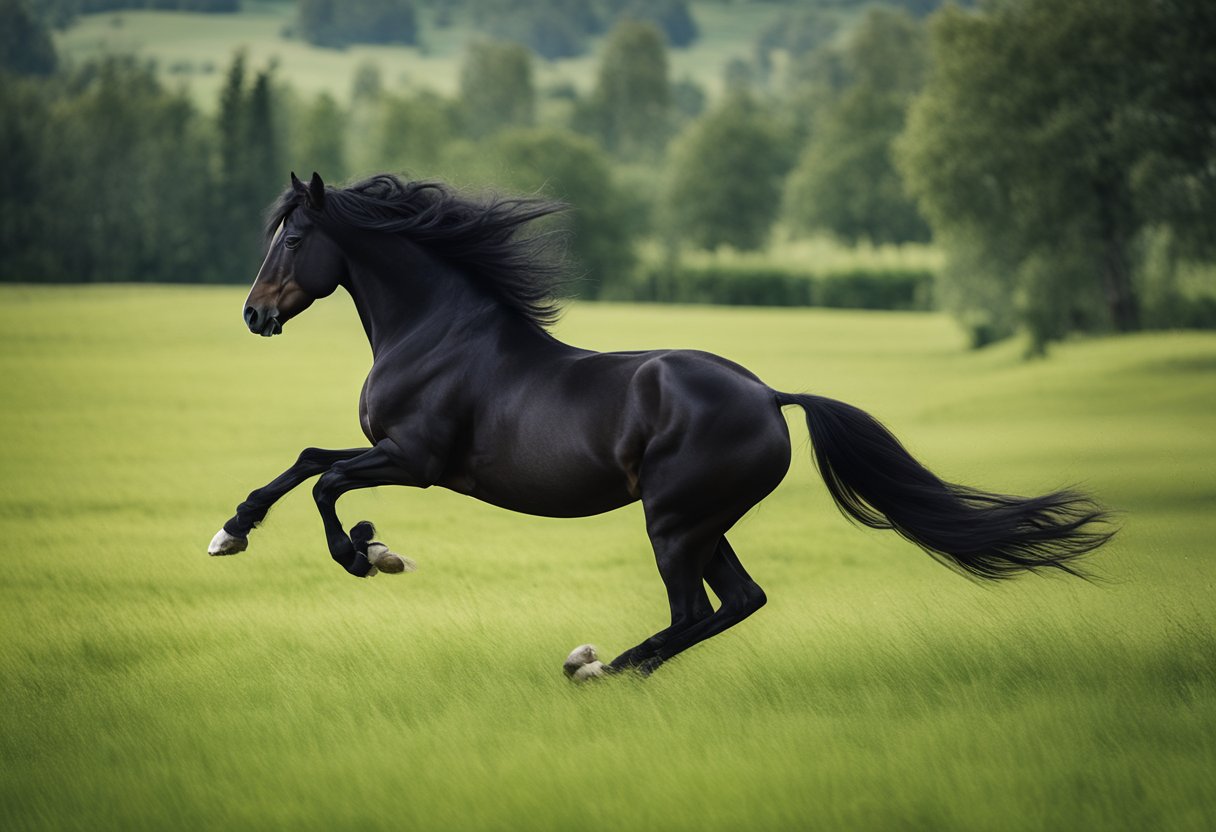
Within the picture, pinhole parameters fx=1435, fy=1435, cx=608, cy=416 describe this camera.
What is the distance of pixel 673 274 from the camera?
76.6m

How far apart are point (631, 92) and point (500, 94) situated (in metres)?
14.4

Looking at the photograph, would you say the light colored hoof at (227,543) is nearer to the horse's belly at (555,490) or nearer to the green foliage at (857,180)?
the horse's belly at (555,490)

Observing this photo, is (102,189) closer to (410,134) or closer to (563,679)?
(410,134)

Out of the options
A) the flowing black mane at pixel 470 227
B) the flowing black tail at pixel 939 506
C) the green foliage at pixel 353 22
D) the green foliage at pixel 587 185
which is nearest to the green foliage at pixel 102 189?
the green foliage at pixel 587 185

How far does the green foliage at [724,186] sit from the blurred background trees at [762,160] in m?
0.18

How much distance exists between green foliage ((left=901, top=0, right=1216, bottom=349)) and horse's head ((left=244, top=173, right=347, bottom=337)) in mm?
27510

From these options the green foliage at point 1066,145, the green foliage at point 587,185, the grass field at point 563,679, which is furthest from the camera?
the green foliage at point 587,185

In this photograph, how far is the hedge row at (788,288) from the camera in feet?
237

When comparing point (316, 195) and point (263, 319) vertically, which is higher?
point (316, 195)

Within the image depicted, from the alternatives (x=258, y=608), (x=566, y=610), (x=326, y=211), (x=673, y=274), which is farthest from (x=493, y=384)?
(x=673, y=274)

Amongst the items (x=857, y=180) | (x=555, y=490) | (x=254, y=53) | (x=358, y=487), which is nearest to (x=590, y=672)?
(x=555, y=490)

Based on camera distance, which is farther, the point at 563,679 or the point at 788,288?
the point at 788,288

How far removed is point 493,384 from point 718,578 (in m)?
1.49

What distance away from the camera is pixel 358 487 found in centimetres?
711
